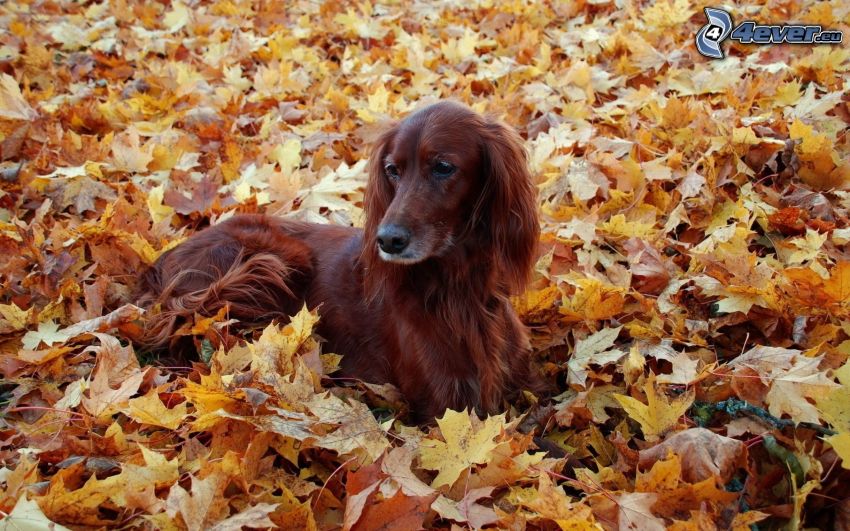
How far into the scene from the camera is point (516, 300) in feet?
9.45

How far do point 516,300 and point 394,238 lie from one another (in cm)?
83

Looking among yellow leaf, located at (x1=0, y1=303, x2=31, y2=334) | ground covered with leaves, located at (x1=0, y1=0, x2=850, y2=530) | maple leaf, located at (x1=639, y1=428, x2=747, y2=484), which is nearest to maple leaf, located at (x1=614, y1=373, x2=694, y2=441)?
ground covered with leaves, located at (x1=0, y1=0, x2=850, y2=530)

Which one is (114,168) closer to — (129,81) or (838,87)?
(129,81)

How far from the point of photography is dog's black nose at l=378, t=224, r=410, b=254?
89.0 inches

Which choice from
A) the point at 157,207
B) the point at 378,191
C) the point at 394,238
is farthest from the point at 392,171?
the point at 157,207

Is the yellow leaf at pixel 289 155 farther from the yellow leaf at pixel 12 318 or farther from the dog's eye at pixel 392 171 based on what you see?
the yellow leaf at pixel 12 318

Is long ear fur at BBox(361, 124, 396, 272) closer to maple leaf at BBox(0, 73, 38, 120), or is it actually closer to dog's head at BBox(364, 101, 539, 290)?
dog's head at BBox(364, 101, 539, 290)

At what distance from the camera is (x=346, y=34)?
6055 millimetres

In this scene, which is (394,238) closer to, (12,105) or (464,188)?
(464,188)

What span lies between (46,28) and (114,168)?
3376mm

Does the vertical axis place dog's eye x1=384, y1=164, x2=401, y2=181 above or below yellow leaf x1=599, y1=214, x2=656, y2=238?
above

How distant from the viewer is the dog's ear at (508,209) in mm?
2465

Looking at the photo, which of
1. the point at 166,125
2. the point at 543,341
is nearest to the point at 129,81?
the point at 166,125

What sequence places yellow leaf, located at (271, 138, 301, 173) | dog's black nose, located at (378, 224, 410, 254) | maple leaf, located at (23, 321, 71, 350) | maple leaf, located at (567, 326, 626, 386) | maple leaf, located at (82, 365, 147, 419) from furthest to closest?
1. yellow leaf, located at (271, 138, 301, 173)
2. maple leaf, located at (23, 321, 71, 350)
3. maple leaf, located at (567, 326, 626, 386)
4. dog's black nose, located at (378, 224, 410, 254)
5. maple leaf, located at (82, 365, 147, 419)
